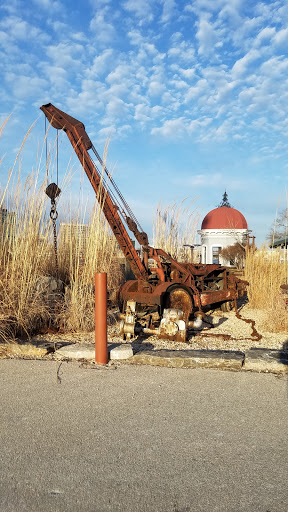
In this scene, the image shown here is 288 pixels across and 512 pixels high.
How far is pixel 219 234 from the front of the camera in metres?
24.4

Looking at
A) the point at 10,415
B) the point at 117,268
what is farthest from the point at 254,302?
the point at 10,415

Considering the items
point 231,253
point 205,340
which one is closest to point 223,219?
point 231,253

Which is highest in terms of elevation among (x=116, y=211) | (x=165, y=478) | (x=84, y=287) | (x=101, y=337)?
(x=116, y=211)

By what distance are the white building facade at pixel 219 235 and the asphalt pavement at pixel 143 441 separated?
2037 centimetres

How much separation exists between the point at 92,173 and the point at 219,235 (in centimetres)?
1916

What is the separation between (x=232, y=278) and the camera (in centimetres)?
698

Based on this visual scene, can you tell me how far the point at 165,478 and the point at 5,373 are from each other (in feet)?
6.52

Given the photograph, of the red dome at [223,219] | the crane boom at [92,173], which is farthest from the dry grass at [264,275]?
the red dome at [223,219]

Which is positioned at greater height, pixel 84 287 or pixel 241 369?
pixel 84 287

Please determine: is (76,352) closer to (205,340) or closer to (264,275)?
(205,340)

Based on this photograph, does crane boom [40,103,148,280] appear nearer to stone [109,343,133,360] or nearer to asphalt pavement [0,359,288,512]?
stone [109,343,133,360]

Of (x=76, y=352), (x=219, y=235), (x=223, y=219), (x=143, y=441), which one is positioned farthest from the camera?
(x=223, y=219)

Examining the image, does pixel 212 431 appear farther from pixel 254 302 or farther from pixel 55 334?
pixel 254 302

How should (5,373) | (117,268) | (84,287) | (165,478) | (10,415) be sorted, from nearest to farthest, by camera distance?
(165,478), (10,415), (5,373), (84,287), (117,268)
